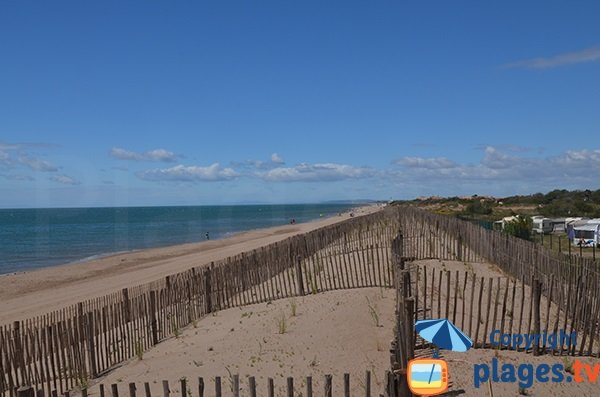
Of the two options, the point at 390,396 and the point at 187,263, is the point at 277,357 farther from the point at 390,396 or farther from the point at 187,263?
the point at 187,263

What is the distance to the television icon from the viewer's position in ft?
17.6

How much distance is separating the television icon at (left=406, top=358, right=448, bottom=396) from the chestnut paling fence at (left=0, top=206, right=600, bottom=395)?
381mm

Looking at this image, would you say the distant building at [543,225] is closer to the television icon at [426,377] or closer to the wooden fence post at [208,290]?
the wooden fence post at [208,290]

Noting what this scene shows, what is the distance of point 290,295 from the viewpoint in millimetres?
13961

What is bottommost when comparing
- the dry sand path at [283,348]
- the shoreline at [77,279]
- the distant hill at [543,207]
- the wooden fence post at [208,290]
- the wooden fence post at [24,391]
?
the shoreline at [77,279]

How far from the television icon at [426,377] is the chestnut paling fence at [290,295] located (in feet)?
1.25

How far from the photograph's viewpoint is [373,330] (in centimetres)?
992

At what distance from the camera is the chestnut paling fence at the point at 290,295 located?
838cm

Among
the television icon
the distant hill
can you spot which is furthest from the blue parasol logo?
the distant hill

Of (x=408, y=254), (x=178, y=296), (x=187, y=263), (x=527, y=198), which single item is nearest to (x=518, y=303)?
(x=408, y=254)

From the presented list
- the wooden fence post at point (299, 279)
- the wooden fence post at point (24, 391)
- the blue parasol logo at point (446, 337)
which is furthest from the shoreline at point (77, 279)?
the blue parasol logo at point (446, 337)

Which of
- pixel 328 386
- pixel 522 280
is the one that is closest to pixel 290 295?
pixel 522 280

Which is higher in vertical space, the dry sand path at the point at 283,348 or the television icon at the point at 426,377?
the television icon at the point at 426,377

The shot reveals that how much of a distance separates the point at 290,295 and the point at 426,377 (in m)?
8.62
